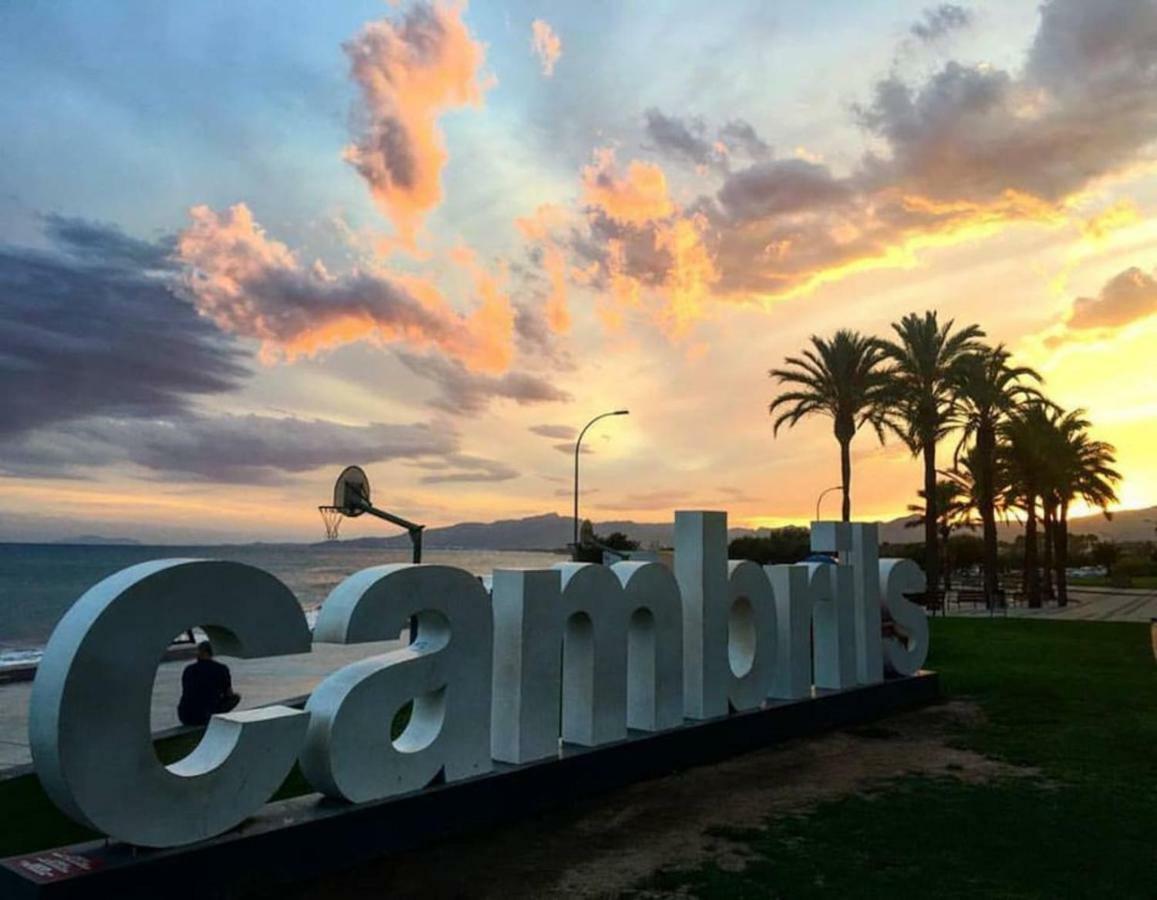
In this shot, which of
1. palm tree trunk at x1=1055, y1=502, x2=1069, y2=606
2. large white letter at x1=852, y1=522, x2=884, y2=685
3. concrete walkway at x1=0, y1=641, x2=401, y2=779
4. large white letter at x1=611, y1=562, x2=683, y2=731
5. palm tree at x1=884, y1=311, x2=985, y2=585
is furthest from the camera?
palm tree trunk at x1=1055, y1=502, x2=1069, y2=606

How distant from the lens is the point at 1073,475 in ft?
156

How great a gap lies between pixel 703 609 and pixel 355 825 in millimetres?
4956

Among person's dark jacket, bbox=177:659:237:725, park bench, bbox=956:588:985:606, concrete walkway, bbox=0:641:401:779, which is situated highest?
park bench, bbox=956:588:985:606

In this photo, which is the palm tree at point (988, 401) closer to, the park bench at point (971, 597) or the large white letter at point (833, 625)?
the park bench at point (971, 597)

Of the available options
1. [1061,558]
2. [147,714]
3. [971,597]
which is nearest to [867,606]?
[147,714]

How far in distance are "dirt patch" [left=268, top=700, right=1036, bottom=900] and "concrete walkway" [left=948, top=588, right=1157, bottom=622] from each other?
26095 millimetres

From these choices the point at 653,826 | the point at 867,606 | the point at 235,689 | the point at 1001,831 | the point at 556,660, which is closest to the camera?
the point at 1001,831

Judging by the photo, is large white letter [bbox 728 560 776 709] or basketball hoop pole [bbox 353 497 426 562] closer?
large white letter [bbox 728 560 776 709]

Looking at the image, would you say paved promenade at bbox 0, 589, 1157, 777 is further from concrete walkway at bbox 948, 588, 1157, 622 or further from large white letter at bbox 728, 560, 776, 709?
large white letter at bbox 728, 560, 776, 709

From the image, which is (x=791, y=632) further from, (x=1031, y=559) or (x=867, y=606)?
(x=1031, y=559)

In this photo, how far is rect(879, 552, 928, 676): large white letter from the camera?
47.0ft

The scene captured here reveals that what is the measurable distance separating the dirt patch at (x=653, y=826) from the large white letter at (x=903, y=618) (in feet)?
7.99

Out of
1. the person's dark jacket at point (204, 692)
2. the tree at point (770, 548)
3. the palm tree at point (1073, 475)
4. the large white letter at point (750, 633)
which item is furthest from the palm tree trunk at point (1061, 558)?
the person's dark jacket at point (204, 692)

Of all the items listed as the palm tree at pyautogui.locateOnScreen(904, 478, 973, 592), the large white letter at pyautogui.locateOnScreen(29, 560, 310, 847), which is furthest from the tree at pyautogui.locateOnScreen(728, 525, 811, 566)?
the large white letter at pyautogui.locateOnScreen(29, 560, 310, 847)
